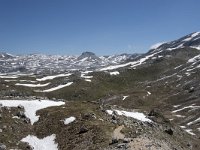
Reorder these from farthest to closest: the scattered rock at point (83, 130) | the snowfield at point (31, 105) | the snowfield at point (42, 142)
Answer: the snowfield at point (31, 105) → the scattered rock at point (83, 130) → the snowfield at point (42, 142)

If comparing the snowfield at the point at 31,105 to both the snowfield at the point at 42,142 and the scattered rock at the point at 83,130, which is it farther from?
the scattered rock at the point at 83,130

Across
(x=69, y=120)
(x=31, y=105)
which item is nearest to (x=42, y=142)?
(x=69, y=120)

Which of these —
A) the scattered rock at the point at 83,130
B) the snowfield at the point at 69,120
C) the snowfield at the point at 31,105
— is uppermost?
the snowfield at the point at 31,105

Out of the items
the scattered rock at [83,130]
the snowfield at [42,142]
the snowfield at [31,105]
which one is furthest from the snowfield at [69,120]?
the snowfield at [31,105]

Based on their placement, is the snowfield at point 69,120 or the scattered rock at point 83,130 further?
the snowfield at point 69,120

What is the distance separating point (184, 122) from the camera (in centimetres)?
12106

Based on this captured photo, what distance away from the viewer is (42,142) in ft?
181

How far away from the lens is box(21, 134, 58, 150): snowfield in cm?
5334

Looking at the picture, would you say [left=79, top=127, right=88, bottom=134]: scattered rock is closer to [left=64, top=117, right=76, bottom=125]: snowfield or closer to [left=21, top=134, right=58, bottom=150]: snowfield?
[left=21, top=134, right=58, bottom=150]: snowfield

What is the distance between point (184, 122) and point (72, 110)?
217ft

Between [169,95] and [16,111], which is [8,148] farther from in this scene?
[169,95]

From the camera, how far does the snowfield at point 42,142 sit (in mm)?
53344

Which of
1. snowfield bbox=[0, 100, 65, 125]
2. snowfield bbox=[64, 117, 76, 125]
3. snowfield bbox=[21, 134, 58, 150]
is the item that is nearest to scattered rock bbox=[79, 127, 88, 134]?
snowfield bbox=[21, 134, 58, 150]

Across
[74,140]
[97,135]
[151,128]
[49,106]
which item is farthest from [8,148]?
[151,128]
